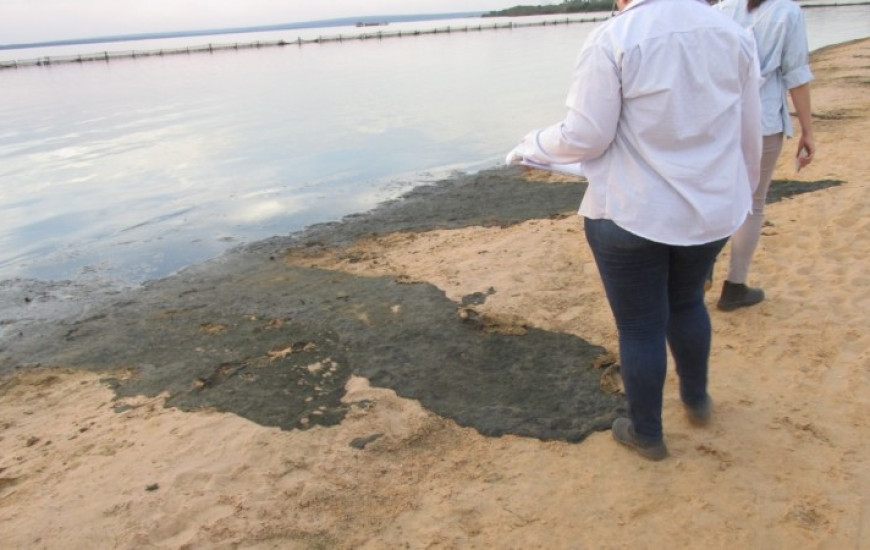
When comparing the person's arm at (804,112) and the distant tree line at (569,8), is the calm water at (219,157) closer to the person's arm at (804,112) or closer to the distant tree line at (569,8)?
the person's arm at (804,112)

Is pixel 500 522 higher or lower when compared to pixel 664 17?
lower

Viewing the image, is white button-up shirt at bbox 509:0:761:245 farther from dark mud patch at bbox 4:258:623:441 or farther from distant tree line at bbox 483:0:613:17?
distant tree line at bbox 483:0:613:17

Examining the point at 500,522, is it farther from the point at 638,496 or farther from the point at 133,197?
the point at 133,197

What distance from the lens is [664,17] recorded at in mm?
1993

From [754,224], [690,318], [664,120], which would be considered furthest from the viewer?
[754,224]

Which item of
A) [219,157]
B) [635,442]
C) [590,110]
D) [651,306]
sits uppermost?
[590,110]

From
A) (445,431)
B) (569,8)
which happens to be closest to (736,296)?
(445,431)

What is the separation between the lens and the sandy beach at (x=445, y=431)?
8.06 ft

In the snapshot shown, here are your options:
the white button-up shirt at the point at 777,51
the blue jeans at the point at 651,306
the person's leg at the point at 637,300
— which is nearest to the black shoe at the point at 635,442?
the blue jeans at the point at 651,306

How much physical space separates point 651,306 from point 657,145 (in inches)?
23.7

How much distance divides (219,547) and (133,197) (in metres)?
9.78

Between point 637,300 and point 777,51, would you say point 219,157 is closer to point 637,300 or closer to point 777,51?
point 777,51

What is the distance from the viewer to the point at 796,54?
3271 millimetres

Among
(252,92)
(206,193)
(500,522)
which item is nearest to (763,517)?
(500,522)
